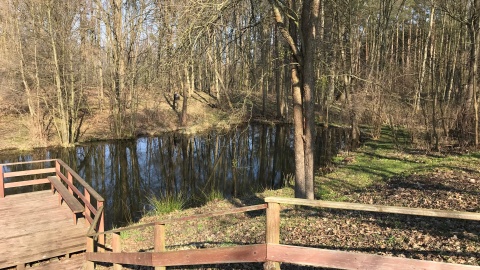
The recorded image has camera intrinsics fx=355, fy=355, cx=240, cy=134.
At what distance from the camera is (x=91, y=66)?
33156 mm

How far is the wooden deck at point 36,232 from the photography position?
24.6ft

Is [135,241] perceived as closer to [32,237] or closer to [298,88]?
[32,237]

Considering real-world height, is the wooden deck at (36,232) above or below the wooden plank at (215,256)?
below

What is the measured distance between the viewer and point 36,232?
8438 millimetres

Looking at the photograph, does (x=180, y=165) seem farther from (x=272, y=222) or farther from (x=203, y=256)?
(x=272, y=222)

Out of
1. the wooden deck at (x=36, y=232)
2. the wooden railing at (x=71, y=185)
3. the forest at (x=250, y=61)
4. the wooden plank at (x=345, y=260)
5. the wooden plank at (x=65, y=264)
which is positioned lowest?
the wooden plank at (x=65, y=264)

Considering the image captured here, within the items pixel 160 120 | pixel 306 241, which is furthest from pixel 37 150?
pixel 306 241

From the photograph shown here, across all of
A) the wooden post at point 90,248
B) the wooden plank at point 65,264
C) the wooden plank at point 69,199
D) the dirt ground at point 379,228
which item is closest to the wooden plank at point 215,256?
the dirt ground at point 379,228

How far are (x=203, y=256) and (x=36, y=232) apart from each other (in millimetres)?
6111

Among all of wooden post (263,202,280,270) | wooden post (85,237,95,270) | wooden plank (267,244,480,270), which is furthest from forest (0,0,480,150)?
wooden plank (267,244,480,270)

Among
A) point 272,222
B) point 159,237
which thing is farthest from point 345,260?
point 159,237

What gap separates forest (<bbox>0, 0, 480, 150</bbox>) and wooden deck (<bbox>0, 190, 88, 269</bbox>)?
413cm

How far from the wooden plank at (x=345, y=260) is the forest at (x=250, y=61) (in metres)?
4.97

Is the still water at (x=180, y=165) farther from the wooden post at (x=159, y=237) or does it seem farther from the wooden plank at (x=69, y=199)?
the wooden post at (x=159, y=237)
